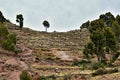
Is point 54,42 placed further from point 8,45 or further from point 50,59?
point 8,45

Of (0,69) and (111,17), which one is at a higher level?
(111,17)

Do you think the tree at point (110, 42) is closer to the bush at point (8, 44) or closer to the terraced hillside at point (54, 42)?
the terraced hillside at point (54, 42)

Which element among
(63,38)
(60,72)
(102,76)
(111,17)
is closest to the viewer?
(102,76)

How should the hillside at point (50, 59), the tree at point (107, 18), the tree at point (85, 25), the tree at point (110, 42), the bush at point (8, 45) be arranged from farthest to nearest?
the tree at point (85, 25)
the tree at point (107, 18)
the bush at point (8, 45)
the tree at point (110, 42)
the hillside at point (50, 59)

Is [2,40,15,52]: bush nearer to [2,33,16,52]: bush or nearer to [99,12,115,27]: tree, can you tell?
[2,33,16,52]: bush

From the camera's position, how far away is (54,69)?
73.8 m

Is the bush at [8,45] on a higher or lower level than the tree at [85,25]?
lower

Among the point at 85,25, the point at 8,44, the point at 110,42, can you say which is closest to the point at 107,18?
the point at 85,25

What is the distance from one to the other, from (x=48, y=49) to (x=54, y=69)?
79.8 feet

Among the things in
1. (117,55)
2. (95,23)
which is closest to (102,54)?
(117,55)

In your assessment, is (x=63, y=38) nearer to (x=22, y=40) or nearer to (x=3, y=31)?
(x=22, y=40)

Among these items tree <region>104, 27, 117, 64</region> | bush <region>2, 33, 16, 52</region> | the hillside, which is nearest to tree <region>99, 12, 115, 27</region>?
the hillside

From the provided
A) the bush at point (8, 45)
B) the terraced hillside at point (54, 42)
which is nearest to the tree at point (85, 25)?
the terraced hillside at point (54, 42)

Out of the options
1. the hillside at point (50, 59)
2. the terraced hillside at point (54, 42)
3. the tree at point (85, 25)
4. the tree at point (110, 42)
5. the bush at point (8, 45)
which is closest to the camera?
the hillside at point (50, 59)
